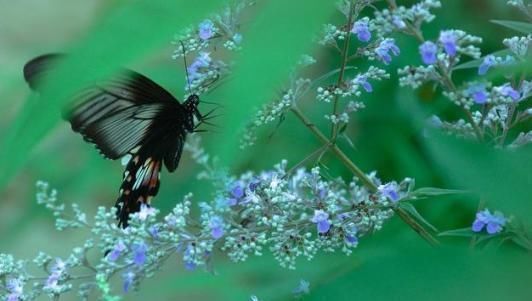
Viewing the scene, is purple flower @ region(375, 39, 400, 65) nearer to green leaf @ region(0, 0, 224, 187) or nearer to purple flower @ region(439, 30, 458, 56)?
purple flower @ region(439, 30, 458, 56)

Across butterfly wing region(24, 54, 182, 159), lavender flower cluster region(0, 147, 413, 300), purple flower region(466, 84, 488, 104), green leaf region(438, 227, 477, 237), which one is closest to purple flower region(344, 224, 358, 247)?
lavender flower cluster region(0, 147, 413, 300)

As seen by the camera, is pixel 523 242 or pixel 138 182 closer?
pixel 523 242

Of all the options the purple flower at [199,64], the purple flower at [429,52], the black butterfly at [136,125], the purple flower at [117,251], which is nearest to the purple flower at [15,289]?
the purple flower at [117,251]

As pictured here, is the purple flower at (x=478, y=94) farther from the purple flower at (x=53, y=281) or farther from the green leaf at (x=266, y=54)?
the purple flower at (x=53, y=281)

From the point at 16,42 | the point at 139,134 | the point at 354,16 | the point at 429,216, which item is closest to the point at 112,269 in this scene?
the point at 354,16

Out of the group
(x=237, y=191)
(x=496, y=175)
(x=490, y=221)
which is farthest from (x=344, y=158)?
(x=496, y=175)

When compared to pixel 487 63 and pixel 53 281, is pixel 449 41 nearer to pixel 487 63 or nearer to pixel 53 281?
pixel 487 63

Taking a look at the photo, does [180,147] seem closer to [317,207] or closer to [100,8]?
[317,207]
